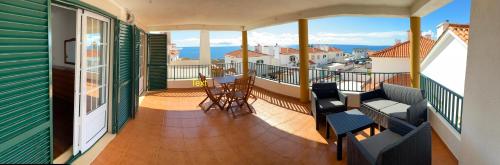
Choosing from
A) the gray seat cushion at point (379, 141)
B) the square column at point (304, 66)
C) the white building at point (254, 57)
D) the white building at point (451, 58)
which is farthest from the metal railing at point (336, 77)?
the white building at point (254, 57)

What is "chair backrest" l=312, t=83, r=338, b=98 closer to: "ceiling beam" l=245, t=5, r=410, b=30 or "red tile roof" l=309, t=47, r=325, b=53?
"ceiling beam" l=245, t=5, r=410, b=30

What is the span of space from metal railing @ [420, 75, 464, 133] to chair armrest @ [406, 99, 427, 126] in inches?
10.6

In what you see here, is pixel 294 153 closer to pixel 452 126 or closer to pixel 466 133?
pixel 466 133

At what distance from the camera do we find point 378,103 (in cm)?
430

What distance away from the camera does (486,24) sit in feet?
7.48

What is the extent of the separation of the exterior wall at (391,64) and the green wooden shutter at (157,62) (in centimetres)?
1317

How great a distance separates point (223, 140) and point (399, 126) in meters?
2.28

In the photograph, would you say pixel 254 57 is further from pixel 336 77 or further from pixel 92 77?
pixel 92 77

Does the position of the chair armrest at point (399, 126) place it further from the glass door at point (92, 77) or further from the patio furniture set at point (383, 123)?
the glass door at point (92, 77)

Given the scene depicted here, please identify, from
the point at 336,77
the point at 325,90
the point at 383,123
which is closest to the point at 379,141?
the point at 383,123

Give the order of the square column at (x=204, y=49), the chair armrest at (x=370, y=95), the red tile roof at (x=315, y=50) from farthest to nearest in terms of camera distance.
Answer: the red tile roof at (x=315, y=50) → the square column at (x=204, y=49) → the chair armrest at (x=370, y=95)

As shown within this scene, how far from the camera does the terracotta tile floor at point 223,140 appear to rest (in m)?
3.17

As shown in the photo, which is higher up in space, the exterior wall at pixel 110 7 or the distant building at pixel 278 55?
the distant building at pixel 278 55

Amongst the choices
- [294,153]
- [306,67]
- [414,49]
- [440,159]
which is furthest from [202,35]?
[440,159]
